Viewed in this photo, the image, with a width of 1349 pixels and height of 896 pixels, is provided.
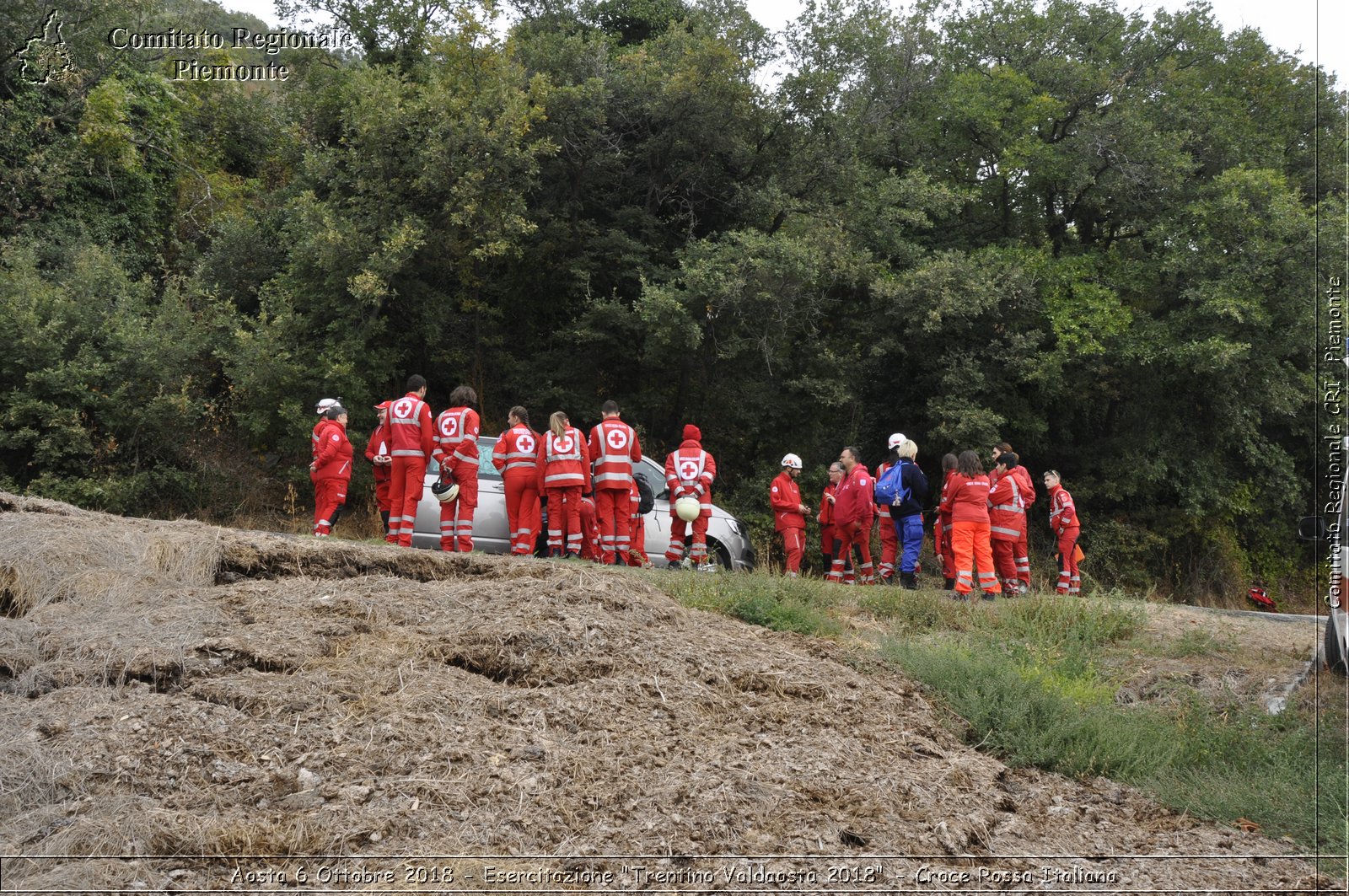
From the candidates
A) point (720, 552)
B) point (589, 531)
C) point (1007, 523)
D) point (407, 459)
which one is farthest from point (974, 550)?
point (407, 459)

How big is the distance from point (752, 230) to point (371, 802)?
1461cm

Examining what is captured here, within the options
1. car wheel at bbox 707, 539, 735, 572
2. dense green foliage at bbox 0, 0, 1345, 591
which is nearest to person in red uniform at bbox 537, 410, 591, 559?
car wheel at bbox 707, 539, 735, 572

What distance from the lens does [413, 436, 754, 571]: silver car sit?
12.4 meters

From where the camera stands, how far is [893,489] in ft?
42.7

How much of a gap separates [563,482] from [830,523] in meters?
4.03

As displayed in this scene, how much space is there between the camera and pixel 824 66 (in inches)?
821

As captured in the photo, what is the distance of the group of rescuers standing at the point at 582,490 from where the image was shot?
11.9m

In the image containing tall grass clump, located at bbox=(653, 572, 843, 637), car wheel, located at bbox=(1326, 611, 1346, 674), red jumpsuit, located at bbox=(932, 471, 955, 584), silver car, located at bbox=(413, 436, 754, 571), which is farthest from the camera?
red jumpsuit, located at bbox=(932, 471, 955, 584)

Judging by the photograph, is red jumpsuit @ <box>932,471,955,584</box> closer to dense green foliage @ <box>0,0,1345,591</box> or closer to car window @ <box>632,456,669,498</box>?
car window @ <box>632,456,669,498</box>

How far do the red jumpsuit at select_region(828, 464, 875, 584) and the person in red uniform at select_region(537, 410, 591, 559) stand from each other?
3409mm

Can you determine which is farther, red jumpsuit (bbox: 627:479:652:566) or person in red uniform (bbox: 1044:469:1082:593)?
person in red uniform (bbox: 1044:469:1082:593)

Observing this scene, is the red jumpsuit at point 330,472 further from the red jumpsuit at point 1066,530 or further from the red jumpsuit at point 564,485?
the red jumpsuit at point 1066,530

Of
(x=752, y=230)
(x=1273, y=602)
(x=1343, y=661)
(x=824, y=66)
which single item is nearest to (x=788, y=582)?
(x=1343, y=661)

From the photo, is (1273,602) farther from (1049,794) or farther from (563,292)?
(1049,794)
